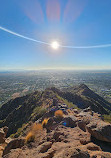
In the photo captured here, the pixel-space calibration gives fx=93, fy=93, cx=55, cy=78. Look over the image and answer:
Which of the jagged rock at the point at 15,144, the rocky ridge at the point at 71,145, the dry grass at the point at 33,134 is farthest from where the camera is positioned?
the dry grass at the point at 33,134

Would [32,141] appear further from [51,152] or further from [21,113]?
[21,113]

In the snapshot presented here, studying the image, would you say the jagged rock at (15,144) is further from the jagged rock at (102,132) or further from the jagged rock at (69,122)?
the jagged rock at (102,132)

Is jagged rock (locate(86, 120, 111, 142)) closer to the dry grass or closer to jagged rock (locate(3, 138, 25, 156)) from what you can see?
the dry grass

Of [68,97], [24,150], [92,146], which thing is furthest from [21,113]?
[92,146]

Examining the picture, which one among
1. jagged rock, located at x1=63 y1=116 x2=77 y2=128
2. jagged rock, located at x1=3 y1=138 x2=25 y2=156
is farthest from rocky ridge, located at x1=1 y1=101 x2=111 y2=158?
jagged rock, located at x1=63 y1=116 x2=77 y2=128

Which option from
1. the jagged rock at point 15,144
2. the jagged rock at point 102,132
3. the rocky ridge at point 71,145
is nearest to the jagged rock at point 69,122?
Result: the rocky ridge at point 71,145

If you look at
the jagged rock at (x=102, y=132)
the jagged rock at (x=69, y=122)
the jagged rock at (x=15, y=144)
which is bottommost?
the jagged rock at (x=15, y=144)

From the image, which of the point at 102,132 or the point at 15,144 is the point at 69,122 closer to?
the point at 102,132

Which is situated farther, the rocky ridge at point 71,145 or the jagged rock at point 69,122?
the jagged rock at point 69,122

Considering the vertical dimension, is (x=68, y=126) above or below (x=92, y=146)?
below

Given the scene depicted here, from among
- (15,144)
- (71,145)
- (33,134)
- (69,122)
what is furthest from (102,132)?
(15,144)

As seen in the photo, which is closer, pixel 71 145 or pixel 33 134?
pixel 71 145
